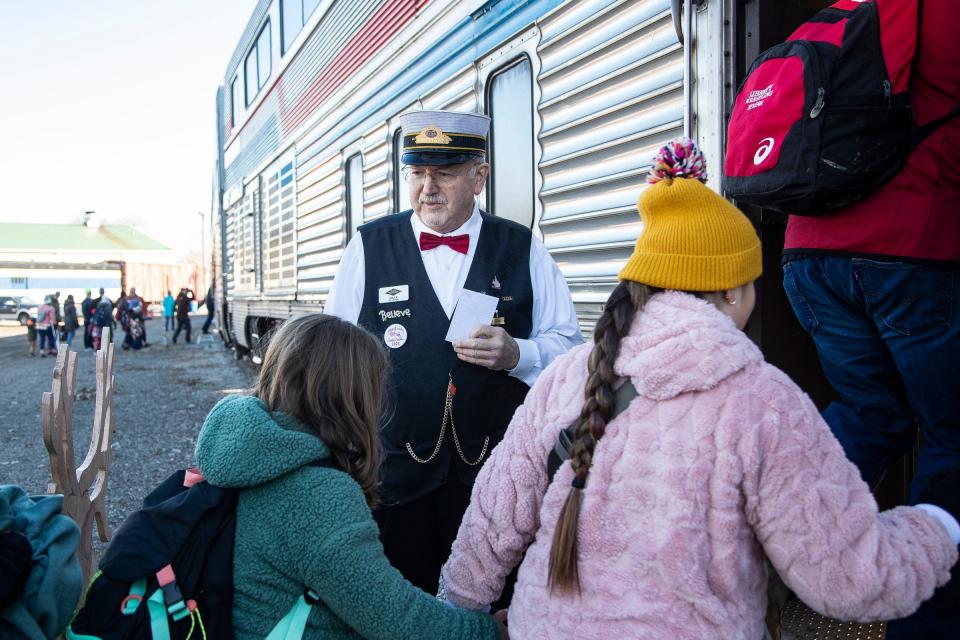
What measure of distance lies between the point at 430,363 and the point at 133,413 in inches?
293

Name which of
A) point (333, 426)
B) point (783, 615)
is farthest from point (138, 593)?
point (783, 615)

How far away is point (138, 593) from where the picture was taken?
149 cm

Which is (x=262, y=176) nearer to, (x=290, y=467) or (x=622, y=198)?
(x=622, y=198)

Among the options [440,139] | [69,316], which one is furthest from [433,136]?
[69,316]

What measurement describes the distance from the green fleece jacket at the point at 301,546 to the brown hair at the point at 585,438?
317 millimetres

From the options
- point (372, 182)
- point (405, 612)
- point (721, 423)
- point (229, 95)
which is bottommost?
point (405, 612)

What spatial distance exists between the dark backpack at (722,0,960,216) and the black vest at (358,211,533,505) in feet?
2.62

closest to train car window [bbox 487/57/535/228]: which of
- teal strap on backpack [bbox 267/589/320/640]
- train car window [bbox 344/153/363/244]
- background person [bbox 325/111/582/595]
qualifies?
background person [bbox 325/111/582/595]

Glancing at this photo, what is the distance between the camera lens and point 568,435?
4.79 ft

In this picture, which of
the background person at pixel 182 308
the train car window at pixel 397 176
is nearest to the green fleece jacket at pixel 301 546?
the train car window at pixel 397 176

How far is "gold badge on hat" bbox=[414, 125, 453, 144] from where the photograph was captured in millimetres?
2443

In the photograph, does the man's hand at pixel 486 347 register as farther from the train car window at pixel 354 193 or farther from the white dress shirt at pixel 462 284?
the train car window at pixel 354 193

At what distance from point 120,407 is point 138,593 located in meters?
8.63

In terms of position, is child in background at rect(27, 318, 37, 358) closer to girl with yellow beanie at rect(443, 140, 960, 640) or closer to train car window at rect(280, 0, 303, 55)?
train car window at rect(280, 0, 303, 55)
